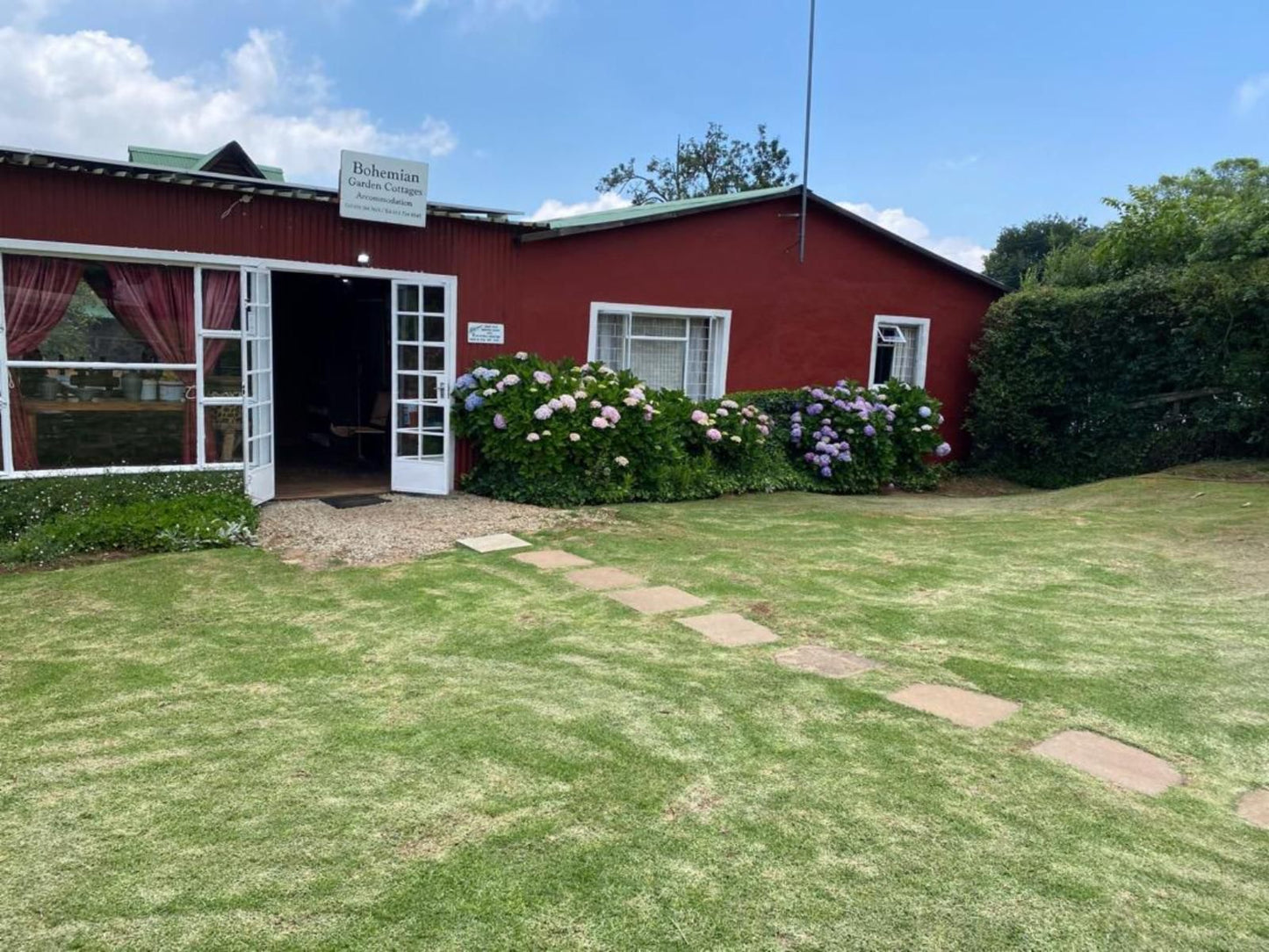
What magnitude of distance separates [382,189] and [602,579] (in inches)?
178

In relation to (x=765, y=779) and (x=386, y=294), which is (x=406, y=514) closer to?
(x=386, y=294)

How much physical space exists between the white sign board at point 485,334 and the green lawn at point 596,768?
12.2 ft

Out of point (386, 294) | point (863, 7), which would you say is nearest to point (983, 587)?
point (386, 294)

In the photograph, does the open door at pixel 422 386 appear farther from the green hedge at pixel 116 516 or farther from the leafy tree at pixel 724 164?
the leafy tree at pixel 724 164

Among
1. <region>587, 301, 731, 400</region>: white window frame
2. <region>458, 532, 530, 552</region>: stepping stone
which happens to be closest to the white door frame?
<region>587, 301, 731, 400</region>: white window frame

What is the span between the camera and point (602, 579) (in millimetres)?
5691

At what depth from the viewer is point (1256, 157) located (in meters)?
23.7

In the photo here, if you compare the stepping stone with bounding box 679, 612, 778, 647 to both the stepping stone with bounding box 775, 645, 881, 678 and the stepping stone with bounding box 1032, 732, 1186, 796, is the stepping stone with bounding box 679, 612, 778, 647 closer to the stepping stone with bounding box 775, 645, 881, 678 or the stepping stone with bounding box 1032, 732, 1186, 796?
the stepping stone with bounding box 775, 645, 881, 678

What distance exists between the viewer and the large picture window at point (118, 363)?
21.8 ft

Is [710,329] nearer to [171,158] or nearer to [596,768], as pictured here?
[596,768]

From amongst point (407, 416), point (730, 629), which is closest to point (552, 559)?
point (730, 629)

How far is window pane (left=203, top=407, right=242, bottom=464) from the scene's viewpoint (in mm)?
7398

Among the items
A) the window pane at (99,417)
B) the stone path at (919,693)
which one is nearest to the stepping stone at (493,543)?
the stone path at (919,693)

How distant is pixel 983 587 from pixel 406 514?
493cm
